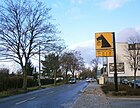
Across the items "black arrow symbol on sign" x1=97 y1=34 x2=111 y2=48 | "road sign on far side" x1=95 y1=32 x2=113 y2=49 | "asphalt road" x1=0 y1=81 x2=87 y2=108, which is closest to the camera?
"asphalt road" x1=0 y1=81 x2=87 y2=108

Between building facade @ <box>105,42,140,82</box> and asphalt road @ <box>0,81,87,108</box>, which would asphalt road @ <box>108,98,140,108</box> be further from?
building facade @ <box>105,42,140,82</box>

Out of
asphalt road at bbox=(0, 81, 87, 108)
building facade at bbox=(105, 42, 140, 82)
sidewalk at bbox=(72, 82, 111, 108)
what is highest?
building facade at bbox=(105, 42, 140, 82)

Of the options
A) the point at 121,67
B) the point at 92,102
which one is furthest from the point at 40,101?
the point at 121,67

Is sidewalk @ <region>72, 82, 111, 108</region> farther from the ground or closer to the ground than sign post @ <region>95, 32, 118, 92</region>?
closer to the ground

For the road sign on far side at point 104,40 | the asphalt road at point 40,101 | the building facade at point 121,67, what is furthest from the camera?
the building facade at point 121,67

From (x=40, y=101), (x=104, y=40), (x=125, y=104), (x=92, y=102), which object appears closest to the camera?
(x=125, y=104)

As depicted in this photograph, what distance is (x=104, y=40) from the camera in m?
31.7

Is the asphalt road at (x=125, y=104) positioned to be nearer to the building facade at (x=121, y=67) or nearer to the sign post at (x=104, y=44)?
the sign post at (x=104, y=44)

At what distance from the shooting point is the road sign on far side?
31.3m

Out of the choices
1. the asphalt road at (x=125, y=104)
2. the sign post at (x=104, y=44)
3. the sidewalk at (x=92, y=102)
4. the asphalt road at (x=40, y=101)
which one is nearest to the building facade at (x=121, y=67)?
the sign post at (x=104, y=44)

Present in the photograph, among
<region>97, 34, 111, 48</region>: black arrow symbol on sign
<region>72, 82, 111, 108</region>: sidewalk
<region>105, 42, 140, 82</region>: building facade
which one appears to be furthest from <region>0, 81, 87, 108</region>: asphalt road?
<region>105, 42, 140, 82</region>: building facade

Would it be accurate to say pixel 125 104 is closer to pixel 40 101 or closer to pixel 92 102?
pixel 92 102

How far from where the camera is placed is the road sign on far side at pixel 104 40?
Answer: 103ft

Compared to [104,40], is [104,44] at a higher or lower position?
lower
